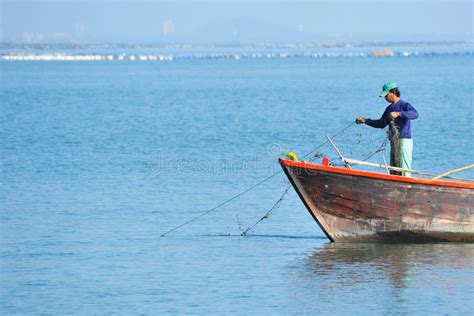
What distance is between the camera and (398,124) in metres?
14.4

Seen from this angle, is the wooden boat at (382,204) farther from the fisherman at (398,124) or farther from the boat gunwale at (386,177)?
the fisherman at (398,124)

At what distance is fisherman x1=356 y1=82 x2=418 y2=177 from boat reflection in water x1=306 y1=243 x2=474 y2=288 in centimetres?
102

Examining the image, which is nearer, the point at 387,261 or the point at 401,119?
the point at 387,261

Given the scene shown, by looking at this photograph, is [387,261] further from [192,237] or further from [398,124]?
[192,237]

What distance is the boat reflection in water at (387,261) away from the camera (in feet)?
43.2

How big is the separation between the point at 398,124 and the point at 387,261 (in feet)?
5.78

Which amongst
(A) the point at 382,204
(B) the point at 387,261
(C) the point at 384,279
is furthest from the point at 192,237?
(C) the point at 384,279

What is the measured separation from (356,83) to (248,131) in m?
45.4

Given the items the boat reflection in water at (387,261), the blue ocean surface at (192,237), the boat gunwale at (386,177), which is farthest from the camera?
the boat gunwale at (386,177)

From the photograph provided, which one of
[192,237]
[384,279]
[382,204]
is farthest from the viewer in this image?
[192,237]

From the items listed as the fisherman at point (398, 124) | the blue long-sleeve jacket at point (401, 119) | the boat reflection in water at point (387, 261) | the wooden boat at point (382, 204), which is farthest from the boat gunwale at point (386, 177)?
the boat reflection in water at point (387, 261)

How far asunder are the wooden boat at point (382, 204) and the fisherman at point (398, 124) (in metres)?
0.51

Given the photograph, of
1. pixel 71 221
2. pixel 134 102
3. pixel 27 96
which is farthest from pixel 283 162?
pixel 27 96

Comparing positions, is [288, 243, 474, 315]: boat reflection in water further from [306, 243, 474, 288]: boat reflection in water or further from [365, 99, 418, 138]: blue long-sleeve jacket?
[365, 99, 418, 138]: blue long-sleeve jacket
